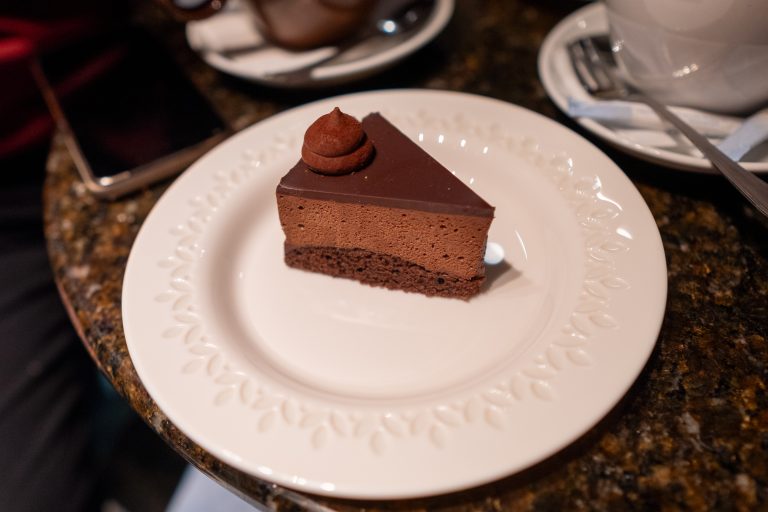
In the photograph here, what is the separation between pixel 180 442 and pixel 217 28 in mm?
1061

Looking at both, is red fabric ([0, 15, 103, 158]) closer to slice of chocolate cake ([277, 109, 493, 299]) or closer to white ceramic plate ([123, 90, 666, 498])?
white ceramic plate ([123, 90, 666, 498])

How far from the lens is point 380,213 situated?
0.95 metres

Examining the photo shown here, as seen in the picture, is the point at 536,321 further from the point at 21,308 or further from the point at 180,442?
the point at 21,308

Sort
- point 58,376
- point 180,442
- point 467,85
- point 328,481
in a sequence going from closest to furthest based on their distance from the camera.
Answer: point 328,481 < point 180,442 < point 58,376 < point 467,85

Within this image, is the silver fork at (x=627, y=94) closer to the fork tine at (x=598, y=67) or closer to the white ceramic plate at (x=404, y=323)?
the fork tine at (x=598, y=67)

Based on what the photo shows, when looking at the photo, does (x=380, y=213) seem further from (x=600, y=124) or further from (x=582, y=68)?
(x=582, y=68)

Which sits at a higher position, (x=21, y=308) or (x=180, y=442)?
(x=180, y=442)

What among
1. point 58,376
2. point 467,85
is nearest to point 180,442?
point 58,376

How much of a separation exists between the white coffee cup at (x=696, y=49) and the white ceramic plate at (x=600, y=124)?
0.09 m

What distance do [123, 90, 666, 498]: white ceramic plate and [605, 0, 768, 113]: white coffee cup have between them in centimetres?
20

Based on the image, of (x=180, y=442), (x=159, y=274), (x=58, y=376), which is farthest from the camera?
(x=58, y=376)

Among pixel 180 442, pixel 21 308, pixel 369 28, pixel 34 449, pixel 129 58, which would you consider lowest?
pixel 34 449

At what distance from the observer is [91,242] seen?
1.11m

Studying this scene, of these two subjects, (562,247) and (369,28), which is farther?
(369,28)
